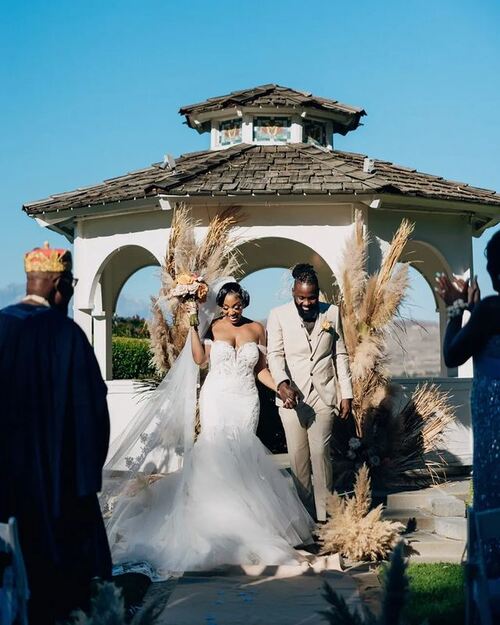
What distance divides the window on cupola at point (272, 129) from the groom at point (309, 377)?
534 cm

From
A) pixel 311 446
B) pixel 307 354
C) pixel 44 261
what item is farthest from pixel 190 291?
pixel 44 261

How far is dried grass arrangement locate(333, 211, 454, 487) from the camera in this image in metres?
10.6

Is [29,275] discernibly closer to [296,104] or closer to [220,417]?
[220,417]

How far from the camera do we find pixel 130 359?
2145 centimetres

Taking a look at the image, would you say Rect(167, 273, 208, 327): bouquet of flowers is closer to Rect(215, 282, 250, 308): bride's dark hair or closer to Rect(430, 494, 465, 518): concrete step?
Rect(215, 282, 250, 308): bride's dark hair

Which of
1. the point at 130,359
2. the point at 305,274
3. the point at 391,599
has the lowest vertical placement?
the point at 391,599

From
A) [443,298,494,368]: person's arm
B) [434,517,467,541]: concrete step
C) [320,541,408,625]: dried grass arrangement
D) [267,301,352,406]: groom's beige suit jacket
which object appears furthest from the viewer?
[267,301,352,406]: groom's beige suit jacket

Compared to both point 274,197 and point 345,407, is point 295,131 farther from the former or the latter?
point 345,407

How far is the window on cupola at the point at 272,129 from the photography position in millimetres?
14078

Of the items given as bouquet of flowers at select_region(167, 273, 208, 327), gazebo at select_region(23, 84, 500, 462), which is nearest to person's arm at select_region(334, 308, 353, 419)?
bouquet of flowers at select_region(167, 273, 208, 327)

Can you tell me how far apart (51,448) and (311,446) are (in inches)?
169

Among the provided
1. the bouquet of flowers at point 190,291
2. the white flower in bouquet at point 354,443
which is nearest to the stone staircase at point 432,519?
the white flower in bouquet at point 354,443

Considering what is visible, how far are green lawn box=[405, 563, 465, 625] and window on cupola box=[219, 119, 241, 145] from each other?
7919 mm

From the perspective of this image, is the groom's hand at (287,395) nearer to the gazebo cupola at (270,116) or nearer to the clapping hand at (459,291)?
the clapping hand at (459,291)
